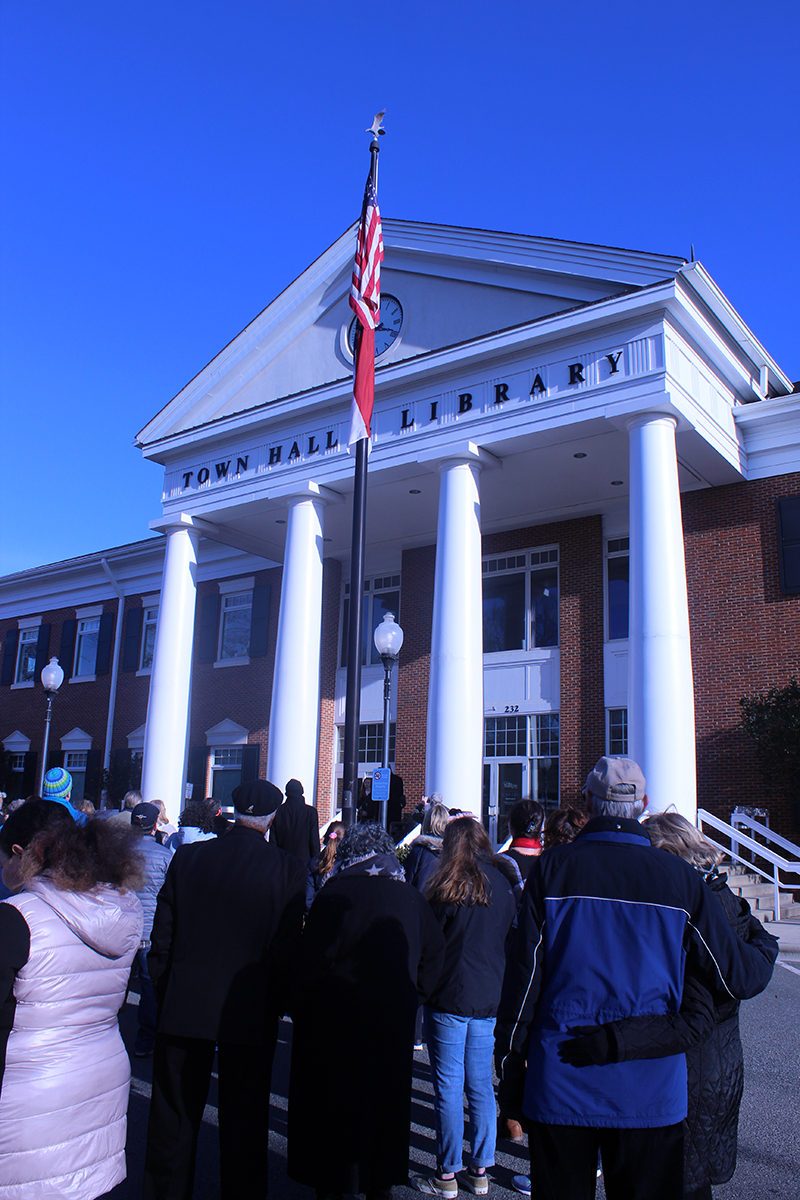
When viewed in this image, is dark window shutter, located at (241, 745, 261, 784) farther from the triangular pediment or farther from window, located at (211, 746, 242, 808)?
the triangular pediment

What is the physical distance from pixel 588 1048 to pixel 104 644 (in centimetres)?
2709

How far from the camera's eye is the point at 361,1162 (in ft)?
11.6

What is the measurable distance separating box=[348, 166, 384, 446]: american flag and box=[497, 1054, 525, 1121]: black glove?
893 centimetres

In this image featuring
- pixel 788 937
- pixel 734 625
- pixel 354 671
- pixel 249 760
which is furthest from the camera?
pixel 249 760

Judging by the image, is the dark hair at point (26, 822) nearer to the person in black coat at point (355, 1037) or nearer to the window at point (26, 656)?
the person in black coat at point (355, 1037)

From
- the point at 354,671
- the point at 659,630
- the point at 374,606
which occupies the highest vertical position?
the point at 374,606

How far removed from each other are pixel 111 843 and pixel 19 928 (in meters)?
0.47

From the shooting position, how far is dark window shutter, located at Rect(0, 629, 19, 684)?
101 ft

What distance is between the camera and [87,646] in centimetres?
2902

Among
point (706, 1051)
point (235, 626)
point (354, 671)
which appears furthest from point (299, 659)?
point (706, 1051)

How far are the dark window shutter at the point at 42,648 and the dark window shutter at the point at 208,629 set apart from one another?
7.15m

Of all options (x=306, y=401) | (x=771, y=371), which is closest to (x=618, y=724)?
(x=771, y=371)

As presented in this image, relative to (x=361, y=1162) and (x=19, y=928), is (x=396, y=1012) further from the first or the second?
(x=19, y=928)

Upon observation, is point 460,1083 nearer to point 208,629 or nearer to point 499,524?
point 499,524
